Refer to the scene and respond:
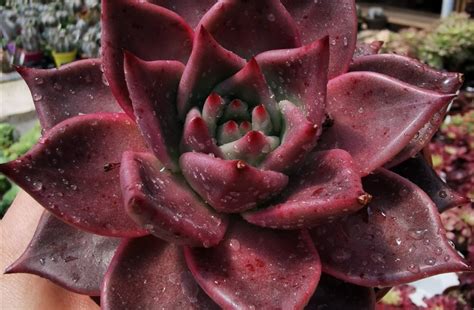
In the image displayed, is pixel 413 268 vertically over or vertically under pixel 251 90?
under

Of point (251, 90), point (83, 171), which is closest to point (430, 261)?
point (251, 90)

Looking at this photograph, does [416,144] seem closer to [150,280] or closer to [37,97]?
[150,280]

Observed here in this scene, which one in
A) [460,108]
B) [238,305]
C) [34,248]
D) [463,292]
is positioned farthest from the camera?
[460,108]

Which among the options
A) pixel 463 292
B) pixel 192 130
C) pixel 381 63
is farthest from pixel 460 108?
pixel 192 130

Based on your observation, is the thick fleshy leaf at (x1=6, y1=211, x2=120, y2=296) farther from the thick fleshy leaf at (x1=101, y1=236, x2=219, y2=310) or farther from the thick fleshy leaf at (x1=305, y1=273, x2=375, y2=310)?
the thick fleshy leaf at (x1=305, y1=273, x2=375, y2=310)

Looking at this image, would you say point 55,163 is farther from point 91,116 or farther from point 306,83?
point 306,83

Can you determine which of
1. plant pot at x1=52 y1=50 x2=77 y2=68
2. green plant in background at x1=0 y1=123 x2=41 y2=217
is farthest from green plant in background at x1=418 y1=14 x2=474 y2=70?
plant pot at x1=52 y1=50 x2=77 y2=68

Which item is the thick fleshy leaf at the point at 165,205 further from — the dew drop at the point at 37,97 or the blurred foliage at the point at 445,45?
the blurred foliage at the point at 445,45

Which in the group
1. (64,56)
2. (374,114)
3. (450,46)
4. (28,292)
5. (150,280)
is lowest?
(64,56)
